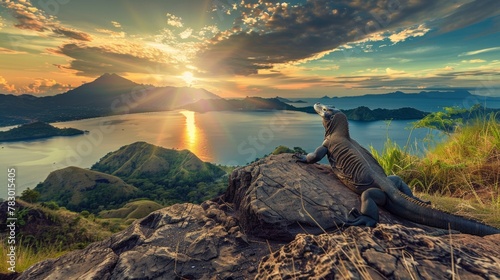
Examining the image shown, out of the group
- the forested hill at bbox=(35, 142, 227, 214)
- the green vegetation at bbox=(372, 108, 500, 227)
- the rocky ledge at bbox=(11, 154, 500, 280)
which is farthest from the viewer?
the forested hill at bbox=(35, 142, 227, 214)

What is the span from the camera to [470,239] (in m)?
3.04

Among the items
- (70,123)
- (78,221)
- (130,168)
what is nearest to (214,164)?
(130,168)

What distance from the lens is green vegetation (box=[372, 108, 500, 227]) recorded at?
287 inches

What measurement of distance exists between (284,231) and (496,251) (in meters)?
2.35

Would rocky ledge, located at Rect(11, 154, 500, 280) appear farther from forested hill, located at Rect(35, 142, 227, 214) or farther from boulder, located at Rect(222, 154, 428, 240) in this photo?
forested hill, located at Rect(35, 142, 227, 214)

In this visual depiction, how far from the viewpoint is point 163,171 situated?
106m

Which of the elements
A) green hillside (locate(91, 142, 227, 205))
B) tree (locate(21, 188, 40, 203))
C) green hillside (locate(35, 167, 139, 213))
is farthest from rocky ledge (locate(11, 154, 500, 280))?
green hillside (locate(35, 167, 139, 213))

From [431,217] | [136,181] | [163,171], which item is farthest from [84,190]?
[431,217]

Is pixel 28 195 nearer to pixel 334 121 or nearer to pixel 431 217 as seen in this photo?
pixel 334 121

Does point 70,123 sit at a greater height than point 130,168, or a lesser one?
greater

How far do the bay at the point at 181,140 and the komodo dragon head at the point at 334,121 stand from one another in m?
67.3

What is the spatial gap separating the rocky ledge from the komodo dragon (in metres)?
0.18

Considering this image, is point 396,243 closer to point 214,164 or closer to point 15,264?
point 15,264

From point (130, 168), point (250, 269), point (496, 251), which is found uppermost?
point (496, 251)
